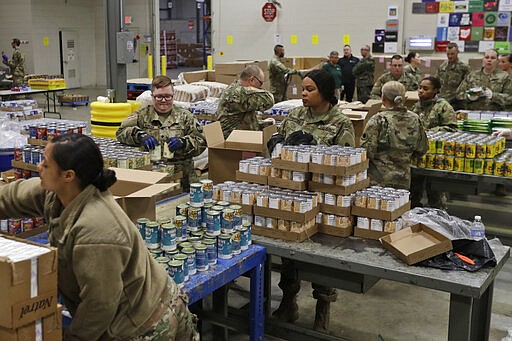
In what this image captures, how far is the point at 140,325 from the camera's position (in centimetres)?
233

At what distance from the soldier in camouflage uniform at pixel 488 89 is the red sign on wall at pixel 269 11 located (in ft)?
24.6

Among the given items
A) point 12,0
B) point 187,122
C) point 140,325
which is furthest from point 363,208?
point 12,0

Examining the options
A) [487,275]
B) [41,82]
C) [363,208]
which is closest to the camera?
[487,275]

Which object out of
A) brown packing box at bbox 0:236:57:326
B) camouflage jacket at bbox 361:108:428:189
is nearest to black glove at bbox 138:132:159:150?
camouflage jacket at bbox 361:108:428:189

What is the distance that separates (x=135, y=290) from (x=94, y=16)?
2021 centimetres

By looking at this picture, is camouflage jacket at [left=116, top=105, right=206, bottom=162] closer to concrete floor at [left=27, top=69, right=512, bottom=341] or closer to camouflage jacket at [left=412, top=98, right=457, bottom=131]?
concrete floor at [left=27, top=69, right=512, bottom=341]

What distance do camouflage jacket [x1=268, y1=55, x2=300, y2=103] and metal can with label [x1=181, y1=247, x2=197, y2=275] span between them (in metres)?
9.96

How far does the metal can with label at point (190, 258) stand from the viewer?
9.85 ft

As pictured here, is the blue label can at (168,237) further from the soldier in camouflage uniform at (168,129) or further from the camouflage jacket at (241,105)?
the camouflage jacket at (241,105)

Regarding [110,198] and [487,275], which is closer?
[110,198]

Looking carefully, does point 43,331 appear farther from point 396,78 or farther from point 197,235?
point 396,78

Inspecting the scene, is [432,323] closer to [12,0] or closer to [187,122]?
[187,122]

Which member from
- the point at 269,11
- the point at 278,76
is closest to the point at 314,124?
the point at 278,76

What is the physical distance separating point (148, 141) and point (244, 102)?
153cm
